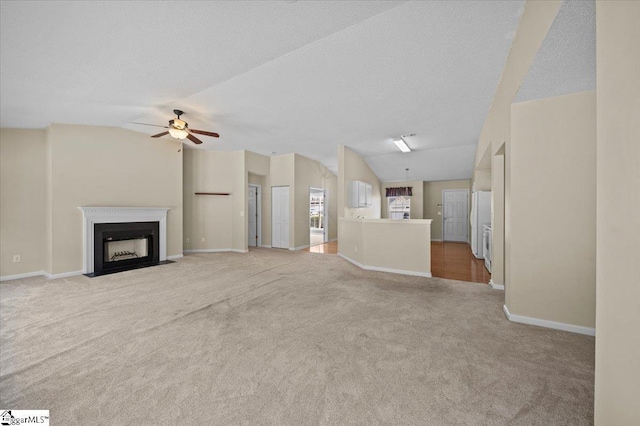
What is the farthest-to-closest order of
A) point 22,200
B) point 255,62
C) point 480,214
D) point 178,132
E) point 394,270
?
1. point 480,214
2. point 394,270
3. point 22,200
4. point 178,132
5. point 255,62

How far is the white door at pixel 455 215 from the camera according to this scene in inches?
361

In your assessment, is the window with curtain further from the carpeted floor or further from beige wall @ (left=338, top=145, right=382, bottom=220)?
the carpeted floor

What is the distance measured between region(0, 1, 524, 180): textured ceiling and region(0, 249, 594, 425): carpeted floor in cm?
269

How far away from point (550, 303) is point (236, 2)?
13.0 ft

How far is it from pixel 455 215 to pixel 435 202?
33.8 inches

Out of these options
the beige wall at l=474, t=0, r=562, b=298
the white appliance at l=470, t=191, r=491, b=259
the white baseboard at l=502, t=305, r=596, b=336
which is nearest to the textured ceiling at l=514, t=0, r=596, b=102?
the beige wall at l=474, t=0, r=562, b=298

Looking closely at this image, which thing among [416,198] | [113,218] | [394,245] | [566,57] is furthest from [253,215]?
[566,57]

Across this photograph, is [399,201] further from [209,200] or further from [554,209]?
[554,209]

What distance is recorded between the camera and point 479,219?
587 centimetres

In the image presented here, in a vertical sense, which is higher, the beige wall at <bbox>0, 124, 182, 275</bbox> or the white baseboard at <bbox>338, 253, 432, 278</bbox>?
the beige wall at <bbox>0, 124, 182, 275</bbox>

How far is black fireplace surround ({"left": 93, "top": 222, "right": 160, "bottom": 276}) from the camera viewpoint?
4.75 metres

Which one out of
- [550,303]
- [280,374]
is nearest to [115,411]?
[280,374]

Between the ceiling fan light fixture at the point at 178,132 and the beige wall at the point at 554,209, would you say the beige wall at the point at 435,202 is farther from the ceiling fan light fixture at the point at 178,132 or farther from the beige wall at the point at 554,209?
the ceiling fan light fixture at the point at 178,132

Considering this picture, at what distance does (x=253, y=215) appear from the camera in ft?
26.9
